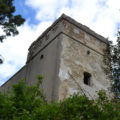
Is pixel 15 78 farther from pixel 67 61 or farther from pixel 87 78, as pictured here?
pixel 87 78

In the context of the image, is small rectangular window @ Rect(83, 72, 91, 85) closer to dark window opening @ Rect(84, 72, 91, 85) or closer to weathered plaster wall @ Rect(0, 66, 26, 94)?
dark window opening @ Rect(84, 72, 91, 85)

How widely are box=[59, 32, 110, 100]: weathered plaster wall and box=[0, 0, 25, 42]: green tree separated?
2.30 metres

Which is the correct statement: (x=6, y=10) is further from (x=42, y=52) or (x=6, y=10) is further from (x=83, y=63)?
(x=83, y=63)

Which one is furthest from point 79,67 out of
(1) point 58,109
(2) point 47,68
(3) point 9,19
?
(1) point 58,109

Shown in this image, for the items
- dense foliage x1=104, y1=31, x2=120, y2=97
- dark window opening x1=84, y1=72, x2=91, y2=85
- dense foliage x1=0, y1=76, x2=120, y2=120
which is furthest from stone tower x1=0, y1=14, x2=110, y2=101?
dense foliage x1=0, y1=76, x2=120, y2=120

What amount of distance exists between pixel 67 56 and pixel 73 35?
136 cm

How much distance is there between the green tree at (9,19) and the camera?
1049cm

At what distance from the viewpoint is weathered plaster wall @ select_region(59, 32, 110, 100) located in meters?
9.91

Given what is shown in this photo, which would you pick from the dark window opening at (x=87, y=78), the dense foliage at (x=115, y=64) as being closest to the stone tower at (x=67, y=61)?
the dark window opening at (x=87, y=78)

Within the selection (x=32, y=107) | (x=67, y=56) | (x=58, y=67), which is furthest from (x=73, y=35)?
(x=32, y=107)

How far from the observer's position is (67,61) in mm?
10477

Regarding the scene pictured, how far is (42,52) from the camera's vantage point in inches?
475

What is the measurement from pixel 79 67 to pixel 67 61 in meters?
0.69

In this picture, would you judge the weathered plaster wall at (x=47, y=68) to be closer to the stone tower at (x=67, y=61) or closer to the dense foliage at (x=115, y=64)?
the stone tower at (x=67, y=61)
